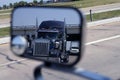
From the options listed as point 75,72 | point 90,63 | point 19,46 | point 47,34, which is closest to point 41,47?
point 47,34

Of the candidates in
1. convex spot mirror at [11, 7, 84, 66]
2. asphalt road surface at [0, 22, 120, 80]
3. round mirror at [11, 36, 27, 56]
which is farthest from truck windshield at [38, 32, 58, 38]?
asphalt road surface at [0, 22, 120, 80]

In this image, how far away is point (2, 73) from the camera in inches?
430

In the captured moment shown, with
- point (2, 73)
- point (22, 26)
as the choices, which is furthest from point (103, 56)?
point (22, 26)

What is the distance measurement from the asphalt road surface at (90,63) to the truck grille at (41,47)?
14.3ft

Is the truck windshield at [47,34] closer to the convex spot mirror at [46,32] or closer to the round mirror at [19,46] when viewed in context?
the convex spot mirror at [46,32]

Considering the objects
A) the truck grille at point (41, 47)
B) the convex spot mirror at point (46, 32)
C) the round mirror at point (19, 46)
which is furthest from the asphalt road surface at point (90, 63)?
the round mirror at point (19, 46)

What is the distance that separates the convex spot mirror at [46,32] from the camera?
358 cm

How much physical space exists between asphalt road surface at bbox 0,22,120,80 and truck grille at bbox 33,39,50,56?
4358mm

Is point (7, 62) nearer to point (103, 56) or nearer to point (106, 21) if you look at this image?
point (103, 56)

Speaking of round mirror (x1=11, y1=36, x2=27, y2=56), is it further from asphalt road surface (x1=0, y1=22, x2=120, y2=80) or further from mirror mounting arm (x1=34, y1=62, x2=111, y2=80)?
asphalt road surface (x1=0, y1=22, x2=120, y2=80)

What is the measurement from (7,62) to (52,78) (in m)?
3.09

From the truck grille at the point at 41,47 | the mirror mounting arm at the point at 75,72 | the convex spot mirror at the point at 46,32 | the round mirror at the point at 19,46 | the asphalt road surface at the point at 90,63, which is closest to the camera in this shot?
the mirror mounting arm at the point at 75,72

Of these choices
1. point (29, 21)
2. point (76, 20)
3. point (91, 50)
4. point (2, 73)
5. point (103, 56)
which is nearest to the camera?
point (76, 20)

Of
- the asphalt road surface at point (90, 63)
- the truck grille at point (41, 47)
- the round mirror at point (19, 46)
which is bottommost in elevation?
the asphalt road surface at point (90, 63)
